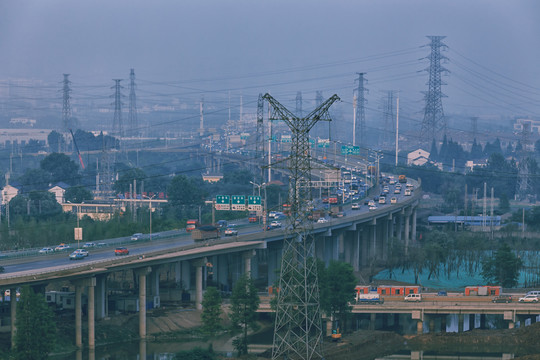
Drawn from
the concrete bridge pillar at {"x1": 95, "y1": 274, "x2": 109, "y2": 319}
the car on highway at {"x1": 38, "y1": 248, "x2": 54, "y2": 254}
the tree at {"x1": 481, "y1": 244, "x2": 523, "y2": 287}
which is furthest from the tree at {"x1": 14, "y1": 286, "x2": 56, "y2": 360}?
the tree at {"x1": 481, "y1": 244, "x2": 523, "y2": 287}

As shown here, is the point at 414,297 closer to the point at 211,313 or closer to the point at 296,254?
the point at 211,313

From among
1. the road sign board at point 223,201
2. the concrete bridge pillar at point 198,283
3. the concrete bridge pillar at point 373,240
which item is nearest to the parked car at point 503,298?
the concrete bridge pillar at point 198,283

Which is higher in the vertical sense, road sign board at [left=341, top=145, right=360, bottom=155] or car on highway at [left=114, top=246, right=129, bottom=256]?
road sign board at [left=341, top=145, right=360, bottom=155]

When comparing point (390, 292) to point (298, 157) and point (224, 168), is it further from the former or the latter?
point (224, 168)

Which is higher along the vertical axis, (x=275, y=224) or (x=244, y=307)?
(x=275, y=224)

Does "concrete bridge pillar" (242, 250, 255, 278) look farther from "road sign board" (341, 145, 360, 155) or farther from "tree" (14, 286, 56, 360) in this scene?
"road sign board" (341, 145, 360, 155)

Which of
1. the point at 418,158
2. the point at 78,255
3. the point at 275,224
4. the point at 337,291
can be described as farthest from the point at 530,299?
the point at 418,158
